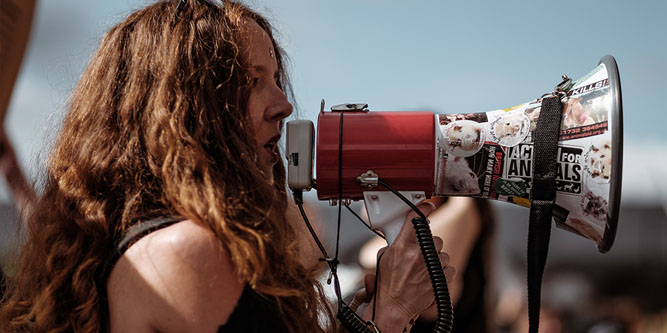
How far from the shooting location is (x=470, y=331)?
2758mm

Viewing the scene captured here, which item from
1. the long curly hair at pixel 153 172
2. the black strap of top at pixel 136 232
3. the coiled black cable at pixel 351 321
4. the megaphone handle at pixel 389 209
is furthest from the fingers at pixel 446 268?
the black strap of top at pixel 136 232

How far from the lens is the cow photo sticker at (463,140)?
1.86m

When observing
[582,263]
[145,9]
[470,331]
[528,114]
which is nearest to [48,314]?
[145,9]

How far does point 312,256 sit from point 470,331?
0.96m

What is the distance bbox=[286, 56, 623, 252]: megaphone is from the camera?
1.82 metres

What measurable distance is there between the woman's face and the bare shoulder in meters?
0.42

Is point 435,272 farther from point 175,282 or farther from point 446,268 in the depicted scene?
point 175,282

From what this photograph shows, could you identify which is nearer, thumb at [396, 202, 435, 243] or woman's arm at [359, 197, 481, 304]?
thumb at [396, 202, 435, 243]

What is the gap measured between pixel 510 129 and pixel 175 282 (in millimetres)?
1091

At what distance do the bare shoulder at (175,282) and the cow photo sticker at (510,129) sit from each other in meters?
0.92

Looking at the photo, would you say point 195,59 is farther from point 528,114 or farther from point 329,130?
point 528,114

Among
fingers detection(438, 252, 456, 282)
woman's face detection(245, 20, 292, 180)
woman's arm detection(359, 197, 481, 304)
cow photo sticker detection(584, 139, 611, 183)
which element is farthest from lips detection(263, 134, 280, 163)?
woman's arm detection(359, 197, 481, 304)

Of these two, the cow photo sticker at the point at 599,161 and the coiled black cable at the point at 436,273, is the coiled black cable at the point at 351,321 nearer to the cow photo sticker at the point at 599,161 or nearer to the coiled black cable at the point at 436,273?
the coiled black cable at the point at 436,273

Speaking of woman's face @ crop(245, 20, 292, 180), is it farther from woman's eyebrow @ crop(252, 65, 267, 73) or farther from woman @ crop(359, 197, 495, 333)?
woman @ crop(359, 197, 495, 333)
